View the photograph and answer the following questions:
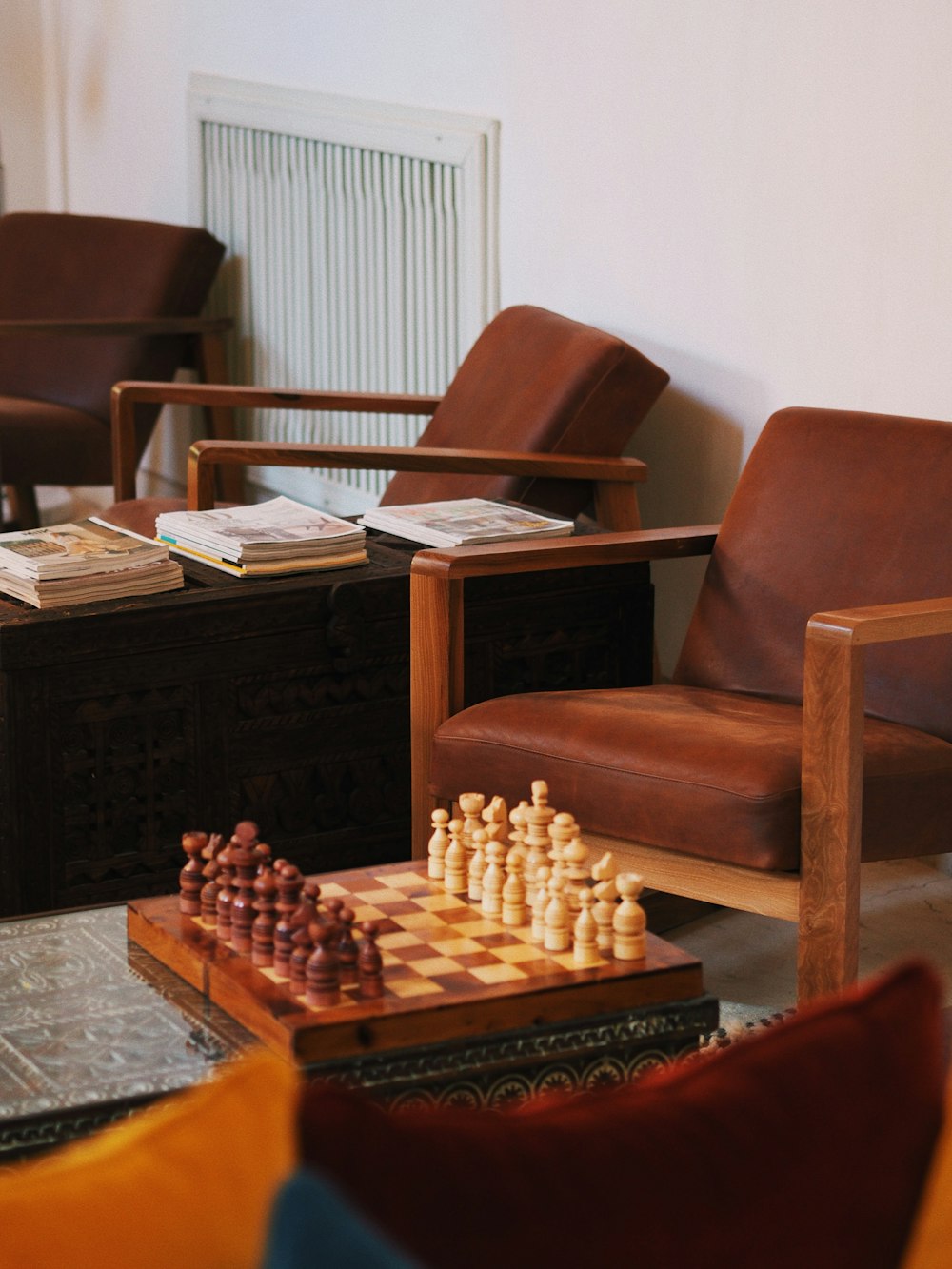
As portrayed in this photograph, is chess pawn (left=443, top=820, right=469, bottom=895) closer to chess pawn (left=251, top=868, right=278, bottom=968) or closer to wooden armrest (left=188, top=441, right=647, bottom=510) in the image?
chess pawn (left=251, top=868, right=278, bottom=968)

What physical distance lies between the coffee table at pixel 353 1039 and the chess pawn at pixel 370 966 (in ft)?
0.14

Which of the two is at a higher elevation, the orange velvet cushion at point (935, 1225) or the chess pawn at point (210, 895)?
the orange velvet cushion at point (935, 1225)

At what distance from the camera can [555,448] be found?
2.92 m

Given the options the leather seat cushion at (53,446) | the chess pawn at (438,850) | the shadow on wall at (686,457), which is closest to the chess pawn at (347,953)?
the chess pawn at (438,850)

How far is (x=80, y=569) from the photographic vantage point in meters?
2.36

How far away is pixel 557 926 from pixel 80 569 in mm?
1108

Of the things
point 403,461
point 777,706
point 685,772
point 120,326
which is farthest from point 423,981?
point 120,326

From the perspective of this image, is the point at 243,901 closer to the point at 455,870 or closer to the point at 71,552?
the point at 455,870

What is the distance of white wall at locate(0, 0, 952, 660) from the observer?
265 centimetres

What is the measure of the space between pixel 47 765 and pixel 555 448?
105 centimetres

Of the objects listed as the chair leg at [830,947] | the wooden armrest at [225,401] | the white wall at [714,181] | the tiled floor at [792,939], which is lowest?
the tiled floor at [792,939]

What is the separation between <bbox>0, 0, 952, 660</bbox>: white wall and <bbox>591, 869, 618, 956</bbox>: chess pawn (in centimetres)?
139

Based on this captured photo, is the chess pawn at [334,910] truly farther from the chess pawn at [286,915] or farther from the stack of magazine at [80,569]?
the stack of magazine at [80,569]

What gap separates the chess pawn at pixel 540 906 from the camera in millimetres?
1502
